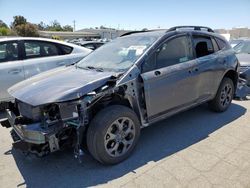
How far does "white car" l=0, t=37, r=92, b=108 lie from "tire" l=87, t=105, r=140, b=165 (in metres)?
2.96

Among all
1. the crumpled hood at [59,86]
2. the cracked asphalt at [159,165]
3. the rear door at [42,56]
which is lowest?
the cracked asphalt at [159,165]

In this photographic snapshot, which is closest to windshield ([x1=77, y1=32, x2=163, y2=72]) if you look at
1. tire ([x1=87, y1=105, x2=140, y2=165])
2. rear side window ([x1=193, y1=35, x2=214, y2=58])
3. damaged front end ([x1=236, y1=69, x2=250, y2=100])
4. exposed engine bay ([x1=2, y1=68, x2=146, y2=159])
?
exposed engine bay ([x1=2, y1=68, x2=146, y2=159])

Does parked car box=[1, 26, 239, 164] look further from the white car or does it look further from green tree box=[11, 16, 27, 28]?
green tree box=[11, 16, 27, 28]

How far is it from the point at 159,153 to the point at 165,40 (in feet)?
5.72

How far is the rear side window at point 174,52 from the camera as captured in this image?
3.76 m

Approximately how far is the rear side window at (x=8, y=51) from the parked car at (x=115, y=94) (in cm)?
204

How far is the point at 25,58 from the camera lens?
5.50m

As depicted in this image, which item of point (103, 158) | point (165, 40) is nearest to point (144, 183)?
point (103, 158)

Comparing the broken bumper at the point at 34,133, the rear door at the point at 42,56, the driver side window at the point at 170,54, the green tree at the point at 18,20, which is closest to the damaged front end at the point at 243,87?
the driver side window at the point at 170,54

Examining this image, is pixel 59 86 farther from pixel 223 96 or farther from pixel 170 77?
pixel 223 96

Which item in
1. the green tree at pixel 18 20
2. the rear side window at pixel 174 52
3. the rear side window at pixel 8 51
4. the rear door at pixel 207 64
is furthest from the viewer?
the green tree at pixel 18 20

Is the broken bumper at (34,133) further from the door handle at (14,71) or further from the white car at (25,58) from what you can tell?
the door handle at (14,71)

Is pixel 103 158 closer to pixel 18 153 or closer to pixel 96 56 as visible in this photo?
pixel 18 153

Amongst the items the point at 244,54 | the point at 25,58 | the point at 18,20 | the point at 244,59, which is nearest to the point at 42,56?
the point at 25,58
